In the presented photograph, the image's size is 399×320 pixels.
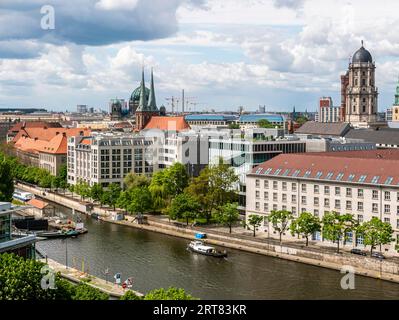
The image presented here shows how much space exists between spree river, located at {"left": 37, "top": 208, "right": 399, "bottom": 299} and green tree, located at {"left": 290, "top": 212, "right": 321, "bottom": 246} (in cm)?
308

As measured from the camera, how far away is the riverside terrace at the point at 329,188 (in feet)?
168

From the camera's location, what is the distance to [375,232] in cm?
4725

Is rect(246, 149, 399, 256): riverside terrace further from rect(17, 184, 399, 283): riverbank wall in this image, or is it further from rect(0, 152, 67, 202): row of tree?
rect(0, 152, 67, 202): row of tree

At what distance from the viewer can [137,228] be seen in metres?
66.9

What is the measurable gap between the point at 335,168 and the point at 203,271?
15122 millimetres

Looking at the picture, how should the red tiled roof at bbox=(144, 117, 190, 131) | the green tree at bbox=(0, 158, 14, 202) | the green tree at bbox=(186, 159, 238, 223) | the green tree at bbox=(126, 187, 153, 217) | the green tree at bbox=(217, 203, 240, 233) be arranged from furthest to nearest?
the red tiled roof at bbox=(144, 117, 190, 131)
the green tree at bbox=(0, 158, 14, 202)
the green tree at bbox=(126, 187, 153, 217)
the green tree at bbox=(186, 159, 238, 223)
the green tree at bbox=(217, 203, 240, 233)

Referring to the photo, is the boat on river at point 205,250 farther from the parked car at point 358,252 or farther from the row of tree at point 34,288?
the row of tree at point 34,288

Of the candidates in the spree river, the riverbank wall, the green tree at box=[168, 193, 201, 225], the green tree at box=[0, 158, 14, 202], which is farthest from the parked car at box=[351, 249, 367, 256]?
the green tree at box=[0, 158, 14, 202]

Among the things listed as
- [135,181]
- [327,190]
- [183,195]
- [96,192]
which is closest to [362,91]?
[135,181]

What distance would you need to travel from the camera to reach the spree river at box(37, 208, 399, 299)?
4262 cm

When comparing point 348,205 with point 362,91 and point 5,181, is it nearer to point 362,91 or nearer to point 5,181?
point 5,181

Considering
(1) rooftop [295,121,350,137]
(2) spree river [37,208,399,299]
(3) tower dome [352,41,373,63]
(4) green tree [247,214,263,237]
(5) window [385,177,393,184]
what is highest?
(3) tower dome [352,41,373,63]

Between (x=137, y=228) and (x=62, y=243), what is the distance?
9.58m

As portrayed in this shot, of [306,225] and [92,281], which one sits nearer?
[92,281]
